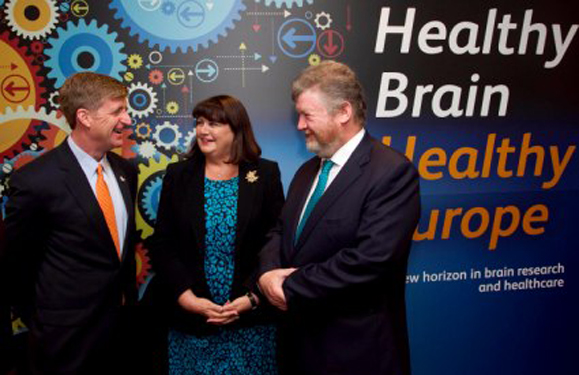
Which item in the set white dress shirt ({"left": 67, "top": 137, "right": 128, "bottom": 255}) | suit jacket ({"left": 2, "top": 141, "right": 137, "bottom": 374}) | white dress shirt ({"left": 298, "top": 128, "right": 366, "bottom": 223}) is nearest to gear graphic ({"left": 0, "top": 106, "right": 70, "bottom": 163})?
white dress shirt ({"left": 67, "top": 137, "right": 128, "bottom": 255})

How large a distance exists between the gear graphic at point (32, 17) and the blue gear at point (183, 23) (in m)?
0.31

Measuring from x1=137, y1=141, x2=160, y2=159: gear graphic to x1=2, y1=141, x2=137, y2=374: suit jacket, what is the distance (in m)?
0.67

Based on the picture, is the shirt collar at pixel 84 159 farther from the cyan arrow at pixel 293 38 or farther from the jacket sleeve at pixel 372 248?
the cyan arrow at pixel 293 38

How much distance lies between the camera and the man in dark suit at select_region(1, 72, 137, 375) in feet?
6.64

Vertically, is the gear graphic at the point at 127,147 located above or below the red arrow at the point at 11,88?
below

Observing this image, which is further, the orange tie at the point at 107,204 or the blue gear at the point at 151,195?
the blue gear at the point at 151,195

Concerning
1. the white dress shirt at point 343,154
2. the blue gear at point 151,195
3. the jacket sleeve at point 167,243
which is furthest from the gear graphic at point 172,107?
the white dress shirt at point 343,154

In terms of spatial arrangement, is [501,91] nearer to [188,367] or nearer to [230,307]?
[230,307]

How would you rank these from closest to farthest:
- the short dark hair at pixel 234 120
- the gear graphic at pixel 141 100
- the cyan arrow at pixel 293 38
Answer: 1. the short dark hair at pixel 234 120
2. the gear graphic at pixel 141 100
3. the cyan arrow at pixel 293 38

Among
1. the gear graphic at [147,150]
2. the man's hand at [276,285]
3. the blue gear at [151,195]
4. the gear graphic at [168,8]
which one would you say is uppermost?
the gear graphic at [168,8]

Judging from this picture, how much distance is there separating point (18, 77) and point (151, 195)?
3.02ft

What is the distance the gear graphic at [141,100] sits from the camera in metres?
2.76

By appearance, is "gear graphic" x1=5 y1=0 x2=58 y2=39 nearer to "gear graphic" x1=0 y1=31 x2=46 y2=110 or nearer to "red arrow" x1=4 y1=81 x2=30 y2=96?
"gear graphic" x1=0 y1=31 x2=46 y2=110

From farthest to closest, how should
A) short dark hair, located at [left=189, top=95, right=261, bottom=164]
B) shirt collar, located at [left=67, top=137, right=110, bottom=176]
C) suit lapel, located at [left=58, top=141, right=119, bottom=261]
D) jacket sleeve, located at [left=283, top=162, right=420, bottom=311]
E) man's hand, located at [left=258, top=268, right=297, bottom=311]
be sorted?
short dark hair, located at [left=189, top=95, right=261, bottom=164], shirt collar, located at [left=67, top=137, right=110, bottom=176], suit lapel, located at [left=58, top=141, right=119, bottom=261], man's hand, located at [left=258, top=268, right=297, bottom=311], jacket sleeve, located at [left=283, top=162, right=420, bottom=311]
